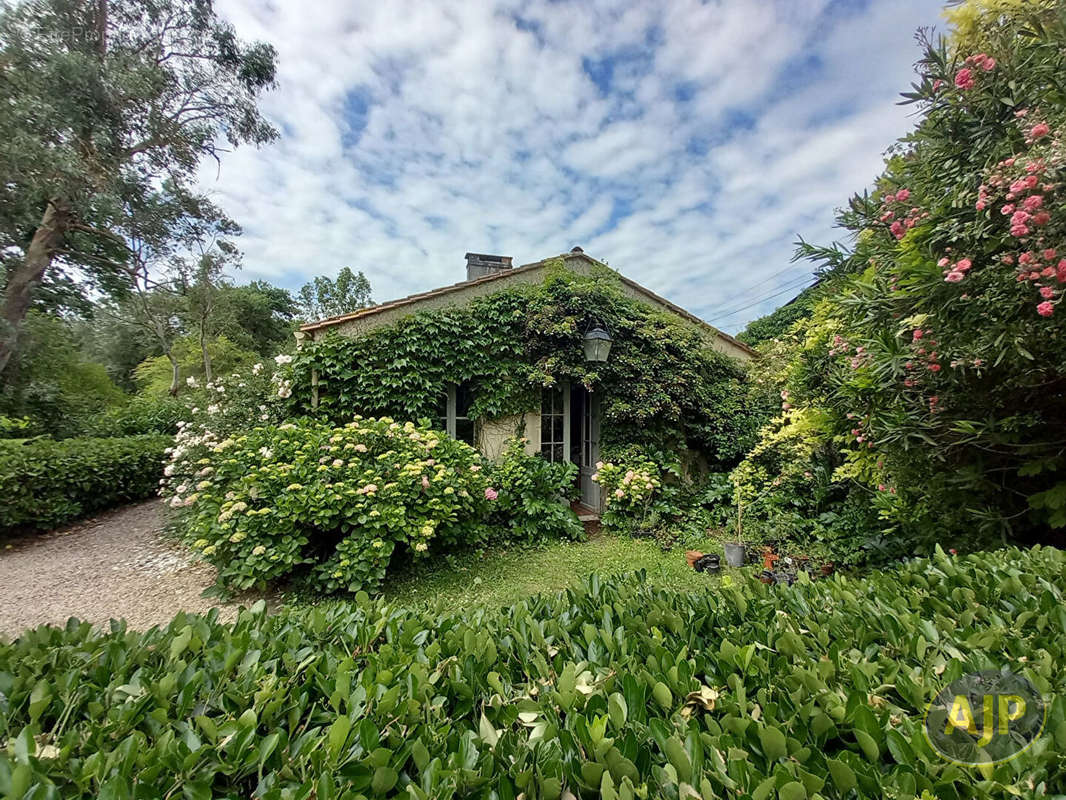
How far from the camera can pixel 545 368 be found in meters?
6.42

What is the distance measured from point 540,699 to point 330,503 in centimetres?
342

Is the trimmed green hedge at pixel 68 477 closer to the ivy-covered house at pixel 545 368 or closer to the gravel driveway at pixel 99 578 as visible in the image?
the gravel driveway at pixel 99 578

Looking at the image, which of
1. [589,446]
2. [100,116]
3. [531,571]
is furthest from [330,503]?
[100,116]

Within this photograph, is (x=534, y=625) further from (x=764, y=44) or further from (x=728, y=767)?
(x=764, y=44)

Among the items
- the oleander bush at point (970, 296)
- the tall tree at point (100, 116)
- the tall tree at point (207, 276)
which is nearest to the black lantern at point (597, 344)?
the oleander bush at point (970, 296)

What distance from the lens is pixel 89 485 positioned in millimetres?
6117

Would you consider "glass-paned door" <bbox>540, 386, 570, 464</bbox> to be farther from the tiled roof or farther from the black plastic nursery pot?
the black plastic nursery pot

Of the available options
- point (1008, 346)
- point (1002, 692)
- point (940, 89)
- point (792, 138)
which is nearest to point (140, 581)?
point (1002, 692)

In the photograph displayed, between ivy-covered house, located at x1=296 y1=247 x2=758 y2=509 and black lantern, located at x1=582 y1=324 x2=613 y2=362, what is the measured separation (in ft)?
0.07

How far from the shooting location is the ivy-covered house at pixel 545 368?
579cm

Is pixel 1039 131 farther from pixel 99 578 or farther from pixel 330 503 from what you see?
pixel 99 578

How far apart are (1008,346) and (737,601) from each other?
206 centimetres

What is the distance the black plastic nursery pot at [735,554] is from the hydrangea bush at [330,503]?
2957 millimetres

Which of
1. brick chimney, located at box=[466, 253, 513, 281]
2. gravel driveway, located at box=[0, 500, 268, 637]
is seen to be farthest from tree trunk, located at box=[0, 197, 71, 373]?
brick chimney, located at box=[466, 253, 513, 281]
